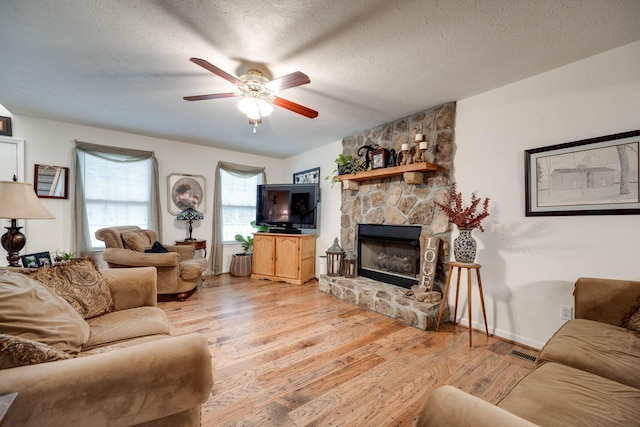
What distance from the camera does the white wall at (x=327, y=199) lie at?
168 inches

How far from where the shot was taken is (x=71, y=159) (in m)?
3.54

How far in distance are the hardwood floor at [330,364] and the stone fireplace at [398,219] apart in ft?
0.72

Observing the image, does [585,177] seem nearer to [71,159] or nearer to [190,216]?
[190,216]

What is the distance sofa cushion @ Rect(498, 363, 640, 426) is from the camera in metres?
0.84

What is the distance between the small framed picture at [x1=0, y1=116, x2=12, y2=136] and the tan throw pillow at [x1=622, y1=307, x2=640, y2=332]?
617 cm

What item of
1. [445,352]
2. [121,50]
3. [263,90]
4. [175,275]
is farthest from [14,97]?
→ [445,352]

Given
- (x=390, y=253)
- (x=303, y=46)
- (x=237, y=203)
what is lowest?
(x=390, y=253)

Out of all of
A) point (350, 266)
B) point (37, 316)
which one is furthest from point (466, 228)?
point (37, 316)

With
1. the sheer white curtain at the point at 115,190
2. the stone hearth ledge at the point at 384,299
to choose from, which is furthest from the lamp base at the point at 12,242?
the stone hearth ledge at the point at 384,299

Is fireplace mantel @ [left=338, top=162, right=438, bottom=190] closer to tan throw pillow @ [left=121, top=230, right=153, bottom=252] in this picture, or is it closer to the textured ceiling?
the textured ceiling

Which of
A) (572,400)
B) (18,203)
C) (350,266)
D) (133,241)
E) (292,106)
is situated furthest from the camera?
(350,266)

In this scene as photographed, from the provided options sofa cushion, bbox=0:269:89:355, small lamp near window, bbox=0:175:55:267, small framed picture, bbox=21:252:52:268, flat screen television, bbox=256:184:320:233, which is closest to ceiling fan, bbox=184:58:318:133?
small lamp near window, bbox=0:175:55:267

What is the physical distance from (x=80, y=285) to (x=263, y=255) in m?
2.88

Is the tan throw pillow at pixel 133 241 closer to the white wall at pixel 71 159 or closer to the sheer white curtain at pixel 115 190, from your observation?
the sheer white curtain at pixel 115 190
